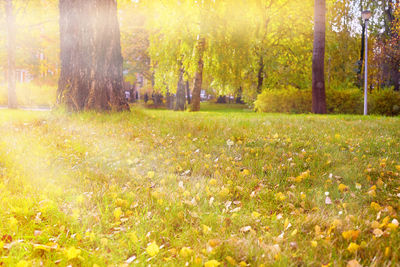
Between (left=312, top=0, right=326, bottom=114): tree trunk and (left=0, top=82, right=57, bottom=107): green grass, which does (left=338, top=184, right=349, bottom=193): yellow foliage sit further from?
(left=0, top=82, right=57, bottom=107): green grass

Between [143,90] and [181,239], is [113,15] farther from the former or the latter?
[143,90]

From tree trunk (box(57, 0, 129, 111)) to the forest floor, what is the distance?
2276 mm

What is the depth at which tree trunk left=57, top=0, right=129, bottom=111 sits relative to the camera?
820 cm

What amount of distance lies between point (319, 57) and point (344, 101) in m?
4.08

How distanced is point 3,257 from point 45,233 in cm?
42

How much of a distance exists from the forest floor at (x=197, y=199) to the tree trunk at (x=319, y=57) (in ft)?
27.2

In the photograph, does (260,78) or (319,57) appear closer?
(319,57)

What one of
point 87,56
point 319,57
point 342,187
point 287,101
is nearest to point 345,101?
point 287,101

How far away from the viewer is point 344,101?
16.8 meters

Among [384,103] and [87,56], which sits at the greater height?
[87,56]

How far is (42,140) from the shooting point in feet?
18.2

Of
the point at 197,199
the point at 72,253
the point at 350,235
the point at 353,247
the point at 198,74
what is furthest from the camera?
the point at 198,74

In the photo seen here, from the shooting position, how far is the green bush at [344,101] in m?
16.4

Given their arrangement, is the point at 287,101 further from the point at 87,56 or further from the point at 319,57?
the point at 87,56
